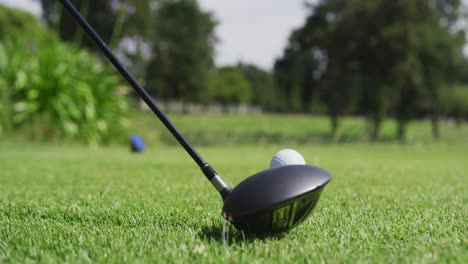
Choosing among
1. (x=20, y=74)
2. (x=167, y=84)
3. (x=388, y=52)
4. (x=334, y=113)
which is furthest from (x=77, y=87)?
(x=167, y=84)

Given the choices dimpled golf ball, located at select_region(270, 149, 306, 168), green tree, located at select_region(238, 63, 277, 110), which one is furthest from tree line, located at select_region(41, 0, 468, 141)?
green tree, located at select_region(238, 63, 277, 110)

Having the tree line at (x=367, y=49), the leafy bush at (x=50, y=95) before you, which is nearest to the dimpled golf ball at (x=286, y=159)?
the leafy bush at (x=50, y=95)

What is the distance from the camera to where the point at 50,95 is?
32.1 ft

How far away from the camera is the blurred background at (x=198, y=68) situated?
393 inches

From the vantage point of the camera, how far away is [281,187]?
163cm

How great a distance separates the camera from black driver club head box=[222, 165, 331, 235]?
1606 mm

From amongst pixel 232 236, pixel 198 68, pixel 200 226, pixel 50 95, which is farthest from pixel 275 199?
pixel 198 68

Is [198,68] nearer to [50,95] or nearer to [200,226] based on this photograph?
[50,95]

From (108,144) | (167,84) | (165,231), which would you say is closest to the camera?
(165,231)

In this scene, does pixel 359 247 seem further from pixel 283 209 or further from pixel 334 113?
pixel 334 113

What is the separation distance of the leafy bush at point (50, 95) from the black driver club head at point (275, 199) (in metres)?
8.83

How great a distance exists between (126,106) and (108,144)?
1.21 meters

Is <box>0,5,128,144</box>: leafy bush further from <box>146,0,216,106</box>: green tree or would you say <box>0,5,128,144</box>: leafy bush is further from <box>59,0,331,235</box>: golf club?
<box>146,0,216,106</box>: green tree

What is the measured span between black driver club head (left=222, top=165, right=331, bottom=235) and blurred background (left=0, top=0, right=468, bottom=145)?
890 cm
